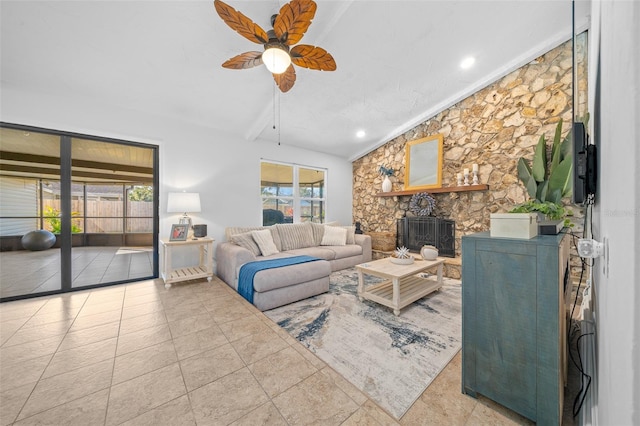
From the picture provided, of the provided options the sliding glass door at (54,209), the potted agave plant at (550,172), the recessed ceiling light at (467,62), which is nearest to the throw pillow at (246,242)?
the sliding glass door at (54,209)

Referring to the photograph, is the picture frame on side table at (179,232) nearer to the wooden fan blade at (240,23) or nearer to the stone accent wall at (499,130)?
the wooden fan blade at (240,23)

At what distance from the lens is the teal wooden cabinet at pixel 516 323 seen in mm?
1104

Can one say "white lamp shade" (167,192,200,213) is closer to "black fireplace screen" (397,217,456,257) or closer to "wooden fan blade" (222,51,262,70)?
"wooden fan blade" (222,51,262,70)

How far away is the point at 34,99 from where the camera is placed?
9.00ft

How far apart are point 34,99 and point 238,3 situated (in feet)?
9.08

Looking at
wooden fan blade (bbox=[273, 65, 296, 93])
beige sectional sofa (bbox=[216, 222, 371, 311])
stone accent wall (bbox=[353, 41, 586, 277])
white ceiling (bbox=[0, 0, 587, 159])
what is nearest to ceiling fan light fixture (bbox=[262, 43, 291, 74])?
wooden fan blade (bbox=[273, 65, 296, 93])

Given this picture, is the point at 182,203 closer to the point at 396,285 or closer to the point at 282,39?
the point at 282,39

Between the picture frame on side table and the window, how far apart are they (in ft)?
5.04

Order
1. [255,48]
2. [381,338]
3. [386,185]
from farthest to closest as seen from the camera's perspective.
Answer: [386,185] → [255,48] → [381,338]

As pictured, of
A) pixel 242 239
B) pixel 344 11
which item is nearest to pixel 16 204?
pixel 242 239

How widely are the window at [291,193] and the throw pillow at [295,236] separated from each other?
0.67m

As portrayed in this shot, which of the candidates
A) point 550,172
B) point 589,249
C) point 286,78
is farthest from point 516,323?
point 550,172

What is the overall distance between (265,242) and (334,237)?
1466 mm

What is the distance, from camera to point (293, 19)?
1.64 m
